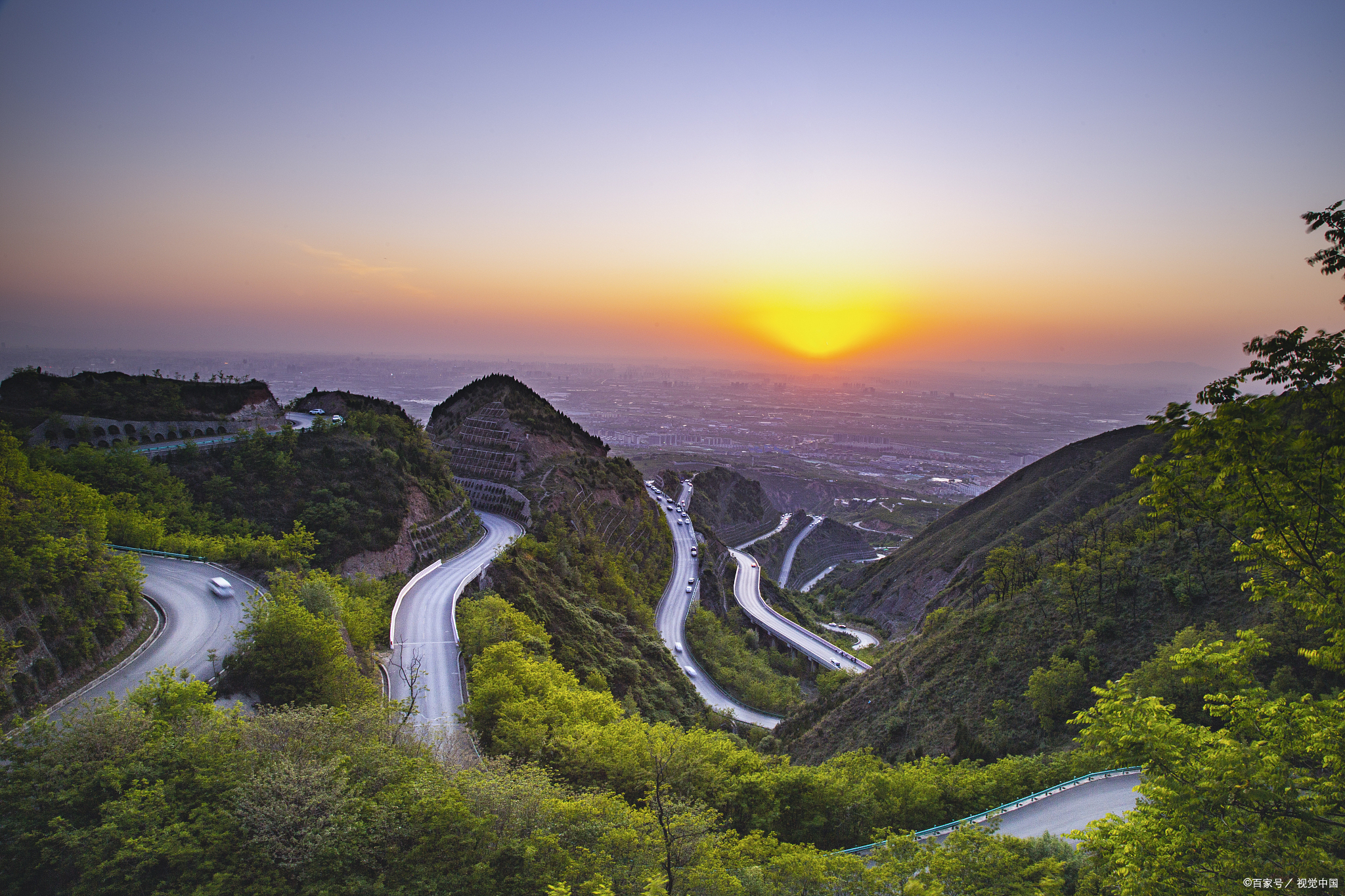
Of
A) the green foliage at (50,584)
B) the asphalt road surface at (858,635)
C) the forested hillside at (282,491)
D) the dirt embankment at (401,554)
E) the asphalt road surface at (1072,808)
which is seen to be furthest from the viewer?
the asphalt road surface at (858,635)

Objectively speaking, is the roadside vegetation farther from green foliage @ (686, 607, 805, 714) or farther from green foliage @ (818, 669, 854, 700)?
green foliage @ (686, 607, 805, 714)

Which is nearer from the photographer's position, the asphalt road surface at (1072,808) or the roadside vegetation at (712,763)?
the roadside vegetation at (712,763)

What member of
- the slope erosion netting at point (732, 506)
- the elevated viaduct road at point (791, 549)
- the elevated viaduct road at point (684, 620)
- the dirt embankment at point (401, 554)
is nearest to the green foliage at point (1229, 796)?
the dirt embankment at point (401, 554)

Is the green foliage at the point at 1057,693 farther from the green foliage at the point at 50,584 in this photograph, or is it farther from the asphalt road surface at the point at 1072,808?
the green foliage at the point at 50,584

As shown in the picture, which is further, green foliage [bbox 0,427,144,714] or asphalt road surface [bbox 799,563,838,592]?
asphalt road surface [bbox 799,563,838,592]

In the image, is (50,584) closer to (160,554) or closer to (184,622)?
(184,622)

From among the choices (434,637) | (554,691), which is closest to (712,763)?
(554,691)

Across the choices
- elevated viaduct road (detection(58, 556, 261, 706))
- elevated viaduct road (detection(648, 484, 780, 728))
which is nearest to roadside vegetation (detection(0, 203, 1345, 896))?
elevated viaduct road (detection(58, 556, 261, 706))
